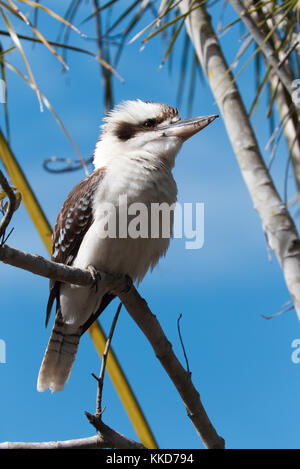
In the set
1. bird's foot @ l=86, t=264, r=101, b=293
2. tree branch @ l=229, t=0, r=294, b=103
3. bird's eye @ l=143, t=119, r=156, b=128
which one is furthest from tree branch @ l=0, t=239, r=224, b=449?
tree branch @ l=229, t=0, r=294, b=103

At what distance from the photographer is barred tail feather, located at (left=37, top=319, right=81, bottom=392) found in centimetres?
266

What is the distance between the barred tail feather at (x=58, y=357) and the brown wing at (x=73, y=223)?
0.43 ft

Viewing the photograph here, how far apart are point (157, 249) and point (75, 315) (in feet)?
1.49

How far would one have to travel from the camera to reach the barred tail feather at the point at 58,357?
8.73 feet

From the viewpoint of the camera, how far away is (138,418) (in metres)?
2.31

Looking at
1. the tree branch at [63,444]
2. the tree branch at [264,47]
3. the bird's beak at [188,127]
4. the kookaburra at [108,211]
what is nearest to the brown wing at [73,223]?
the kookaburra at [108,211]

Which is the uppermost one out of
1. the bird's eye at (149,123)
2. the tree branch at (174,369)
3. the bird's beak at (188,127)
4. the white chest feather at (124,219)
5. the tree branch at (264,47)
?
the tree branch at (264,47)

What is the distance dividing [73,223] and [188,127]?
67 cm

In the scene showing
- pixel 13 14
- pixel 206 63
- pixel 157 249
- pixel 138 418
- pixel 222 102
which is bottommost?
pixel 138 418

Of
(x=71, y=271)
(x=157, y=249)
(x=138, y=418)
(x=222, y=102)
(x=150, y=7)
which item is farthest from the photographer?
(x=150, y=7)

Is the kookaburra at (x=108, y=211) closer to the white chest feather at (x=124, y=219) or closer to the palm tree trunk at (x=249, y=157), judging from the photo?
the white chest feather at (x=124, y=219)

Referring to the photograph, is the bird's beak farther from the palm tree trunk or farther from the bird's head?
the palm tree trunk
